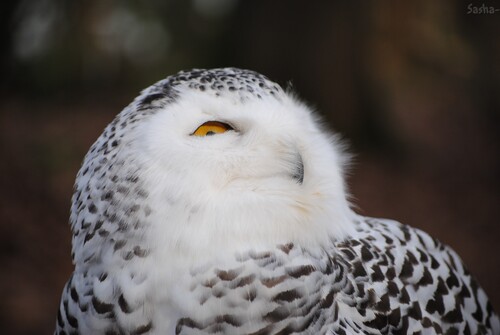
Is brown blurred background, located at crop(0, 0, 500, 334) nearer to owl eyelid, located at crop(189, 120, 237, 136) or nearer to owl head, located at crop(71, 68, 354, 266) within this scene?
owl head, located at crop(71, 68, 354, 266)

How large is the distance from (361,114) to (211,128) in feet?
13.4

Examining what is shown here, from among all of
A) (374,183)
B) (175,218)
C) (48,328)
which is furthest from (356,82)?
(175,218)

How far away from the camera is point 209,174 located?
1309mm

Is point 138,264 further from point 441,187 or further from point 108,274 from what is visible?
point 441,187

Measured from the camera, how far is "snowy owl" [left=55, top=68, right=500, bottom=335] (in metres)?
1.29

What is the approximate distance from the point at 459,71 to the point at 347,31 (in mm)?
1552

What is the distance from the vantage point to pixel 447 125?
19.9 ft
